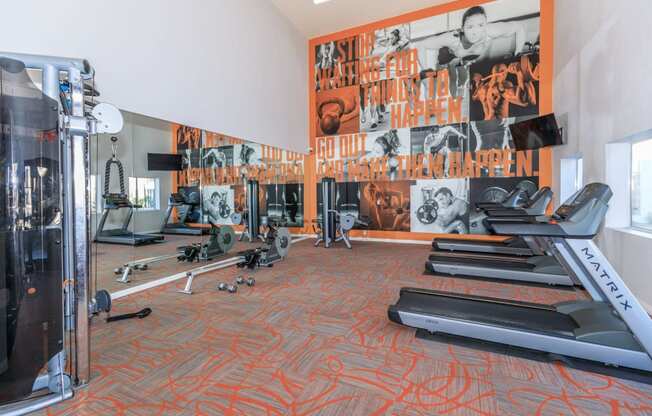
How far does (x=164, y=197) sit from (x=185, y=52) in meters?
2.49

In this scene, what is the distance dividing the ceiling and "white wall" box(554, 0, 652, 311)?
3.11 metres

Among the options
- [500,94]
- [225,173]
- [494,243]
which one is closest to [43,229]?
[225,173]

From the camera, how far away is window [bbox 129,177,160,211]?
5008 mm

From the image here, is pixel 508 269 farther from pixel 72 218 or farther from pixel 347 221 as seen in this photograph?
pixel 72 218

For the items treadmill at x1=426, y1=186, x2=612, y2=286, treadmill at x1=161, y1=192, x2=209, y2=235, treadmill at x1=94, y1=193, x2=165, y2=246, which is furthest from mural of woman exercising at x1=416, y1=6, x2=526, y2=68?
treadmill at x1=94, y1=193, x2=165, y2=246

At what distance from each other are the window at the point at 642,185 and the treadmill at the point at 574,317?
6.00ft

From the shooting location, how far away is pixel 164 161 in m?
5.36

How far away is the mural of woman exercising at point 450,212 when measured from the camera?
277 inches

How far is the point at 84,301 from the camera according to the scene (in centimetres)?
193

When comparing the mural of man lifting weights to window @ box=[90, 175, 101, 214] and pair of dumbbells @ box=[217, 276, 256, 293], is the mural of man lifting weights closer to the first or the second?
pair of dumbbells @ box=[217, 276, 256, 293]

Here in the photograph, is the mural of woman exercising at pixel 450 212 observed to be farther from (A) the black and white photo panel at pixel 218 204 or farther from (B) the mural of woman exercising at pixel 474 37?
(A) the black and white photo panel at pixel 218 204

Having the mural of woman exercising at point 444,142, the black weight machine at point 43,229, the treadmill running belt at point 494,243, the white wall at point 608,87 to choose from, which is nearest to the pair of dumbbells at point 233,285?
the black weight machine at point 43,229

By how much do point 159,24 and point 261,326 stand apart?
4.07 meters

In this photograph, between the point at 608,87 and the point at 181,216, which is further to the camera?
the point at 181,216
